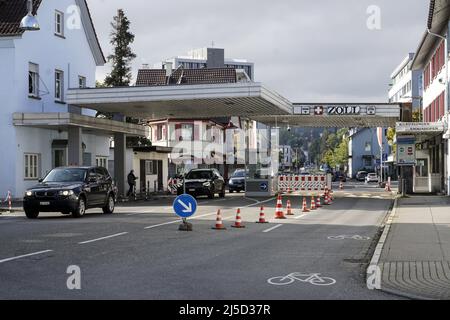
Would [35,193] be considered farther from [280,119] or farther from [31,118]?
[280,119]

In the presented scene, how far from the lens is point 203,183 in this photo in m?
37.1

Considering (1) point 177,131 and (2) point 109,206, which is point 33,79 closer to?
(2) point 109,206

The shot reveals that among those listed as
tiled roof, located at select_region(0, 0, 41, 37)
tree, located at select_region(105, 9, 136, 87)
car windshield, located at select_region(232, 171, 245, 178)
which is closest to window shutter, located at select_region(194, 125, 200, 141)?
tree, located at select_region(105, 9, 136, 87)

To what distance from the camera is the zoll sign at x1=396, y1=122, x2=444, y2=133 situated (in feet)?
124

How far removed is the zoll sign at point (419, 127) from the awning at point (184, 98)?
265 inches

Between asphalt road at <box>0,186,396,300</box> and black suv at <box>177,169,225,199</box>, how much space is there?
17.0 metres

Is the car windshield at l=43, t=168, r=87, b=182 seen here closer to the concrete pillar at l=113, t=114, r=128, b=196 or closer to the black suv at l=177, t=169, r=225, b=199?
the black suv at l=177, t=169, r=225, b=199

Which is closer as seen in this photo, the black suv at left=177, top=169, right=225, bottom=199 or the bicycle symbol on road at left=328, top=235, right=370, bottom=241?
the bicycle symbol on road at left=328, top=235, right=370, bottom=241

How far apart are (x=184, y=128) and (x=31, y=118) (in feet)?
141

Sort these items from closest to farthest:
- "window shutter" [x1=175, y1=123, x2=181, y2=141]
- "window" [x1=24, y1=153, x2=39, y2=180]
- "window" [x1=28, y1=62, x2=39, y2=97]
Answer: "window" [x1=24, y1=153, x2=39, y2=180] < "window" [x1=28, y1=62, x2=39, y2=97] < "window shutter" [x1=175, y1=123, x2=181, y2=141]

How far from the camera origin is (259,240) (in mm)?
15094

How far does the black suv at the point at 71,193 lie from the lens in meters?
21.0
